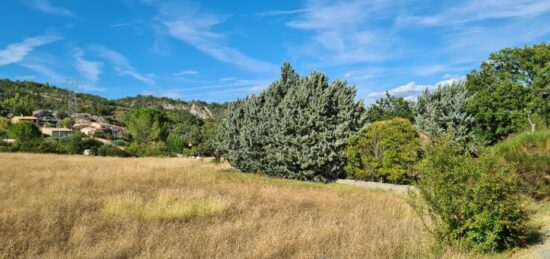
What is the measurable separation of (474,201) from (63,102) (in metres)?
155

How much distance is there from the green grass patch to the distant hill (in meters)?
94.6

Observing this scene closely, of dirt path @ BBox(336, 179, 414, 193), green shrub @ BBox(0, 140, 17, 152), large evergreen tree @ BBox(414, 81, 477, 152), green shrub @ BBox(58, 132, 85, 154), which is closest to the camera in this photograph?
dirt path @ BBox(336, 179, 414, 193)

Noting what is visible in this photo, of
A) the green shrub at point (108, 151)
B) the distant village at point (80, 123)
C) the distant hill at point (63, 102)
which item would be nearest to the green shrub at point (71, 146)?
the green shrub at point (108, 151)

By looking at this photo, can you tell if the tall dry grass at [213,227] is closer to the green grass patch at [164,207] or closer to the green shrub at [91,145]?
the green grass patch at [164,207]

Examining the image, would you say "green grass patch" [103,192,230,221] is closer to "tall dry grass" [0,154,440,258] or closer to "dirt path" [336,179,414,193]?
"tall dry grass" [0,154,440,258]

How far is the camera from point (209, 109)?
6850 inches

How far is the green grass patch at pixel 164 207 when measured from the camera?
9.64m

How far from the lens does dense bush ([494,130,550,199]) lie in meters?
9.37

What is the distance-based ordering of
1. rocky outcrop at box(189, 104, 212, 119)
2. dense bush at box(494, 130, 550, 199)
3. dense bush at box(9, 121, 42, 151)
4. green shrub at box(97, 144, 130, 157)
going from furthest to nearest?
rocky outcrop at box(189, 104, 212, 119) → dense bush at box(9, 121, 42, 151) → green shrub at box(97, 144, 130, 157) → dense bush at box(494, 130, 550, 199)

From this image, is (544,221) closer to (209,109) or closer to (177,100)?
(209,109)

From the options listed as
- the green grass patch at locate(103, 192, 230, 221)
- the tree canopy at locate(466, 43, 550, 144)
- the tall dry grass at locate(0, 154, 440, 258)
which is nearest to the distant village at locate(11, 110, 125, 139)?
the tree canopy at locate(466, 43, 550, 144)

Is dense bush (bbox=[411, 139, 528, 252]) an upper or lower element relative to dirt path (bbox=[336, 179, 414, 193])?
upper

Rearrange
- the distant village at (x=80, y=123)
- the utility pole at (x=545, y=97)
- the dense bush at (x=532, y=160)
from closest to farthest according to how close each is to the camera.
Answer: the dense bush at (x=532, y=160) → the utility pole at (x=545, y=97) → the distant village at (x=80, y=123)

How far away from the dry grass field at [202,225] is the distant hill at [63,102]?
308 feet
